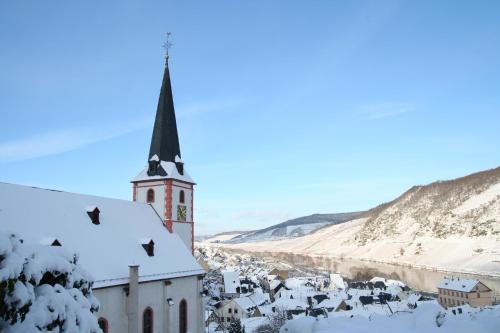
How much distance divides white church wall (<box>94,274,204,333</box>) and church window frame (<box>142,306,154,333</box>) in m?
0.17

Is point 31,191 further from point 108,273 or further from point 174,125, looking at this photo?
point 174,125

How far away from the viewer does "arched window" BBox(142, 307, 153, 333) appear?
2533 centimetres

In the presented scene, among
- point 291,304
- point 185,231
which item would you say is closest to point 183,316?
point 185,231

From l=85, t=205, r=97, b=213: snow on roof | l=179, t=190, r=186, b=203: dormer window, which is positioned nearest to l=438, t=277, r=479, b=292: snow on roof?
l=179, t=190, r=186, b=203: dormer window

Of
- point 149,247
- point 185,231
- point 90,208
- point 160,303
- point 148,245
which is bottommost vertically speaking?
point 160,303

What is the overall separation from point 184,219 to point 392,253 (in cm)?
14006

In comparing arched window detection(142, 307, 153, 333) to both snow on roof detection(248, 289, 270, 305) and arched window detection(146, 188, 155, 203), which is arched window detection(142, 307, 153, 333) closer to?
arched window detection(146, 188, 155, 203)

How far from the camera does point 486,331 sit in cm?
1129

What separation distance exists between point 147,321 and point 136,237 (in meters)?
5.45

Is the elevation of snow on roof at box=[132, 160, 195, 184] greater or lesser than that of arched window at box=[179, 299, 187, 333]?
greater

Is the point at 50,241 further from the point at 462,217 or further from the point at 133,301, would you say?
the point at 462,217

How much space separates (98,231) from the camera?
2597 centimetres

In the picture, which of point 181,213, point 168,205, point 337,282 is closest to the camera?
point 168,205

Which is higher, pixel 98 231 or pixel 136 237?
pixel 98 231
